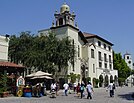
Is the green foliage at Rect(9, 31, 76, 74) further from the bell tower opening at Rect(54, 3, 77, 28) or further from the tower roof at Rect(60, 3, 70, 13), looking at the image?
the tower roof at Rect(60, 3, 70, 13)

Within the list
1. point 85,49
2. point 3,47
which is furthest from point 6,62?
point 85,49

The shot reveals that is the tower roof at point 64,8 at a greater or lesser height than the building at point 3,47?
greater

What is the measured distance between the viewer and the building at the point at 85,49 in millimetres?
54697

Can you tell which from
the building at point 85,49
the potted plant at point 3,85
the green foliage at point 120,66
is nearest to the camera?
the potted plant at point 3,85

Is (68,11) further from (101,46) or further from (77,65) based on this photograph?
(101,46)

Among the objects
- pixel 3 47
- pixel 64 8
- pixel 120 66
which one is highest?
pixel 64 8

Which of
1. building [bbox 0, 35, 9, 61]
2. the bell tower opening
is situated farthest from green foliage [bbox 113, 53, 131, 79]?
building [bbox 0, 35, 9, 61]

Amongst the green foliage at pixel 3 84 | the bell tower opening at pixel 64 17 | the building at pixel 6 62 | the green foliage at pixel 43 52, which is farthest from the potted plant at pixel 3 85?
the bell tower opening at pixel 64 17

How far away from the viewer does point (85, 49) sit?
2393 inches

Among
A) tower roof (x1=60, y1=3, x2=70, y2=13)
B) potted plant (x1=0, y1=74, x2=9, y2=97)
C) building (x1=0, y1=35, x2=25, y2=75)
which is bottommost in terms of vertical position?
potted plant (x1=0, y1=74, x2=9, y2=97)

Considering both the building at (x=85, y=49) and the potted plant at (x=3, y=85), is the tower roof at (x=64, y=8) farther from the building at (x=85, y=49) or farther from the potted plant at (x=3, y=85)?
the potted plant at (x=3, y=85)

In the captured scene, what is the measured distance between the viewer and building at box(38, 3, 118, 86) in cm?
5470

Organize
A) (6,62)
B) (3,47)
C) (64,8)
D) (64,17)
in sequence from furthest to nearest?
(64,8) → (64,17) → (3,47) → (6,62)

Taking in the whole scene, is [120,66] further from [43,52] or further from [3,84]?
[3,84]
